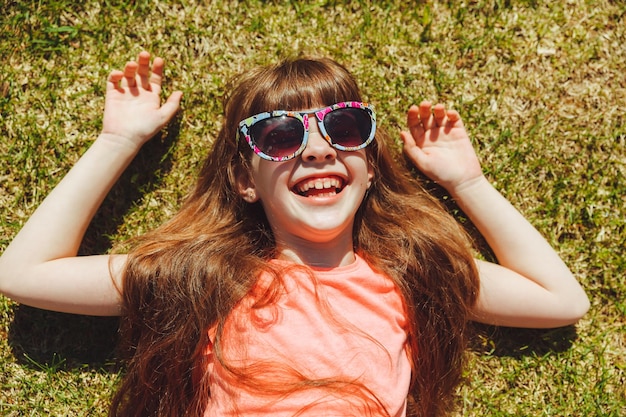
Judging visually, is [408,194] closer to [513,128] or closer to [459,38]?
[513,128]

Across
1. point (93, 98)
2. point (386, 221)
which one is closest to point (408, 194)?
point (386, 221)

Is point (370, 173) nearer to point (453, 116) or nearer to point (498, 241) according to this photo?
point (453, 116)

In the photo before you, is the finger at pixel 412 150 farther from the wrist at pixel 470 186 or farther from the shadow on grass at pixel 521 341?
the shadow on grass at pixel 521 341

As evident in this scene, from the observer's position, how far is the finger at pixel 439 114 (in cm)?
358

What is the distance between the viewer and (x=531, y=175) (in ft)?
12.5

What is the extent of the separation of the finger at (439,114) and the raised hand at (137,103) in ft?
5.20

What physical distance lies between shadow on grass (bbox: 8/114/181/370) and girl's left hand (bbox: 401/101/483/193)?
1.76 meters

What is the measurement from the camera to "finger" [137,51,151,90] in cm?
350

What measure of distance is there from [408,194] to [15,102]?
252 centimetres

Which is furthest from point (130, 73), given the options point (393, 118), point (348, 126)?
point (393, 118)

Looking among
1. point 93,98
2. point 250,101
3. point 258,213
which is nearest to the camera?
point 250,101

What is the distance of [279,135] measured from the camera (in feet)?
9.66

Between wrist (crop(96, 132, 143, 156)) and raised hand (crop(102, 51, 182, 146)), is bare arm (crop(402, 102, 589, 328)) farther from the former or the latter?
wrist (crop(96, 132, 143, 156))

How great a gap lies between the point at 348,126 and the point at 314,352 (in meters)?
1.16
